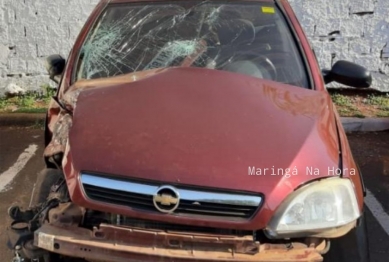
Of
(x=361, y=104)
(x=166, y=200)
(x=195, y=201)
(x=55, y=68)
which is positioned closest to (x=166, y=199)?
(x=166, y=200)

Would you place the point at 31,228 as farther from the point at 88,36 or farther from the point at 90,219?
the point at 88,36

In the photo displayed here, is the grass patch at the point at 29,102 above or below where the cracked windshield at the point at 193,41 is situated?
below

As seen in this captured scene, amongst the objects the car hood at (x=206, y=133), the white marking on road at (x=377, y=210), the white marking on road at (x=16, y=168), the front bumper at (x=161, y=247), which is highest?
the car hood at (x=206, y=133)

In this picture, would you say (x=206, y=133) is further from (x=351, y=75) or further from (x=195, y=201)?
(x=351, y=75)

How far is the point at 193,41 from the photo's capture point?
373 cm

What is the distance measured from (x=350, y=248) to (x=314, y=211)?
0.35 m

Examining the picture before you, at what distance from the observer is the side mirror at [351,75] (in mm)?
3549

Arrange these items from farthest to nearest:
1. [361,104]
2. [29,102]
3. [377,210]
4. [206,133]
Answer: [29,102]
[361,104]
[377,210]
[206,133]

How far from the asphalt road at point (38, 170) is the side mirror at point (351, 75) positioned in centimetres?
110

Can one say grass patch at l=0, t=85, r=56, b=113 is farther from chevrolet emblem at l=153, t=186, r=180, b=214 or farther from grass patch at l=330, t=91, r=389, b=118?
chevrolet emblem at l=153, t=186, r=180, b=214

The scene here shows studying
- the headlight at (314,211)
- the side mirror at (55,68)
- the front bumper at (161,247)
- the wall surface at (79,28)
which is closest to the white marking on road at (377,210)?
the headlight at (314,211)

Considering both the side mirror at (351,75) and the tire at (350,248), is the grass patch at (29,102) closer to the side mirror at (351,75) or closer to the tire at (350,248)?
the side mirror at (351,75)

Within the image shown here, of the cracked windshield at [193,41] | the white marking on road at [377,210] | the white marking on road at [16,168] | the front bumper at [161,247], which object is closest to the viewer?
the front bumper at [161,247]

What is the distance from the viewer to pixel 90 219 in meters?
2.46
